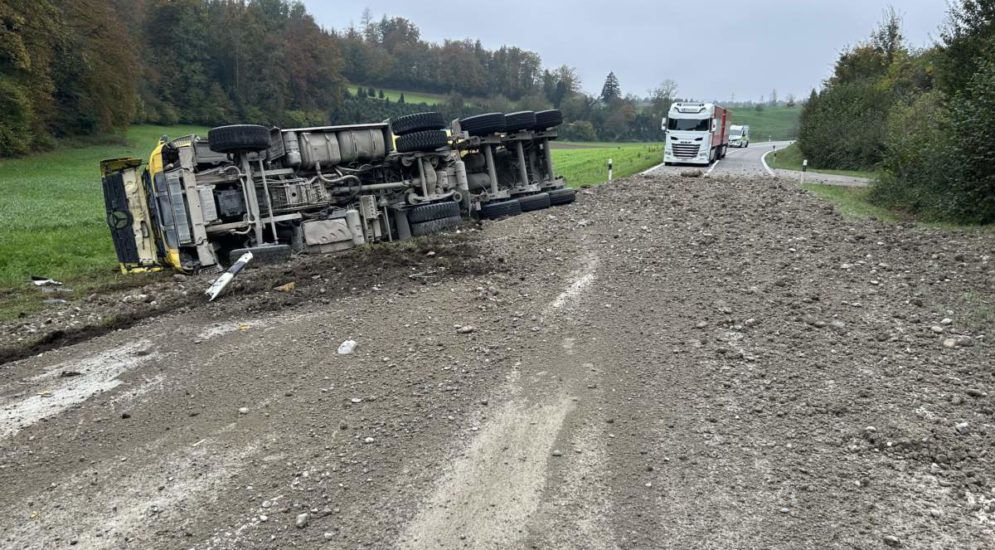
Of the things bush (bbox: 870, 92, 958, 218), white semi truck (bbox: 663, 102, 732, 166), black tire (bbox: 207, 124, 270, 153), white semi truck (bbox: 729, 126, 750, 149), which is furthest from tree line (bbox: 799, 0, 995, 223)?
white semi truck (bbox: 729, 126, 750, 149)

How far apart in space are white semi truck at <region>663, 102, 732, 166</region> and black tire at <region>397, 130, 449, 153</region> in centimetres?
1761

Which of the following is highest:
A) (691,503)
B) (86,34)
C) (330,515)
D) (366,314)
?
(86,34)

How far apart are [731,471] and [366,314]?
4057mm

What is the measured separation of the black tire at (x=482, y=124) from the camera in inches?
516

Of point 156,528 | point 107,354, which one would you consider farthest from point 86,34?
point 156,528

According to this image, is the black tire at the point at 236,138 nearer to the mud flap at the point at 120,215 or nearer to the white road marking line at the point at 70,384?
the mud flap at the point at 120,215

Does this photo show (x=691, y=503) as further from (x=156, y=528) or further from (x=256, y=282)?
(x=256, y=282)

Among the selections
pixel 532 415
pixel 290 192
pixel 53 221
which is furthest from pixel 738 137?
pixel 532 415

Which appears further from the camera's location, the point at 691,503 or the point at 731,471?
the point at 731,471

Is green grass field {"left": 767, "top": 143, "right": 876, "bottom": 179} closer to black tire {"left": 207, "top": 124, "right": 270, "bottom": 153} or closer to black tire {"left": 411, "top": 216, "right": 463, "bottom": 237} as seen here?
black tire {"left": 411, "top": 216, "right": 463, "bottom": 237}

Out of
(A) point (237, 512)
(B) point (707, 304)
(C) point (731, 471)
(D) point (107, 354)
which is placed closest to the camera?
(A) point (237, 512)

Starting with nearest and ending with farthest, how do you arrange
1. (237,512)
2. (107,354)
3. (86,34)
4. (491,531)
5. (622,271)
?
(491,531) → (237,512) → (107,354) → (622,271) → (86,34)

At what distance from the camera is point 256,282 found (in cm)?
834

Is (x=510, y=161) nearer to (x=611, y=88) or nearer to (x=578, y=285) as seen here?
(x=578, y=285)
